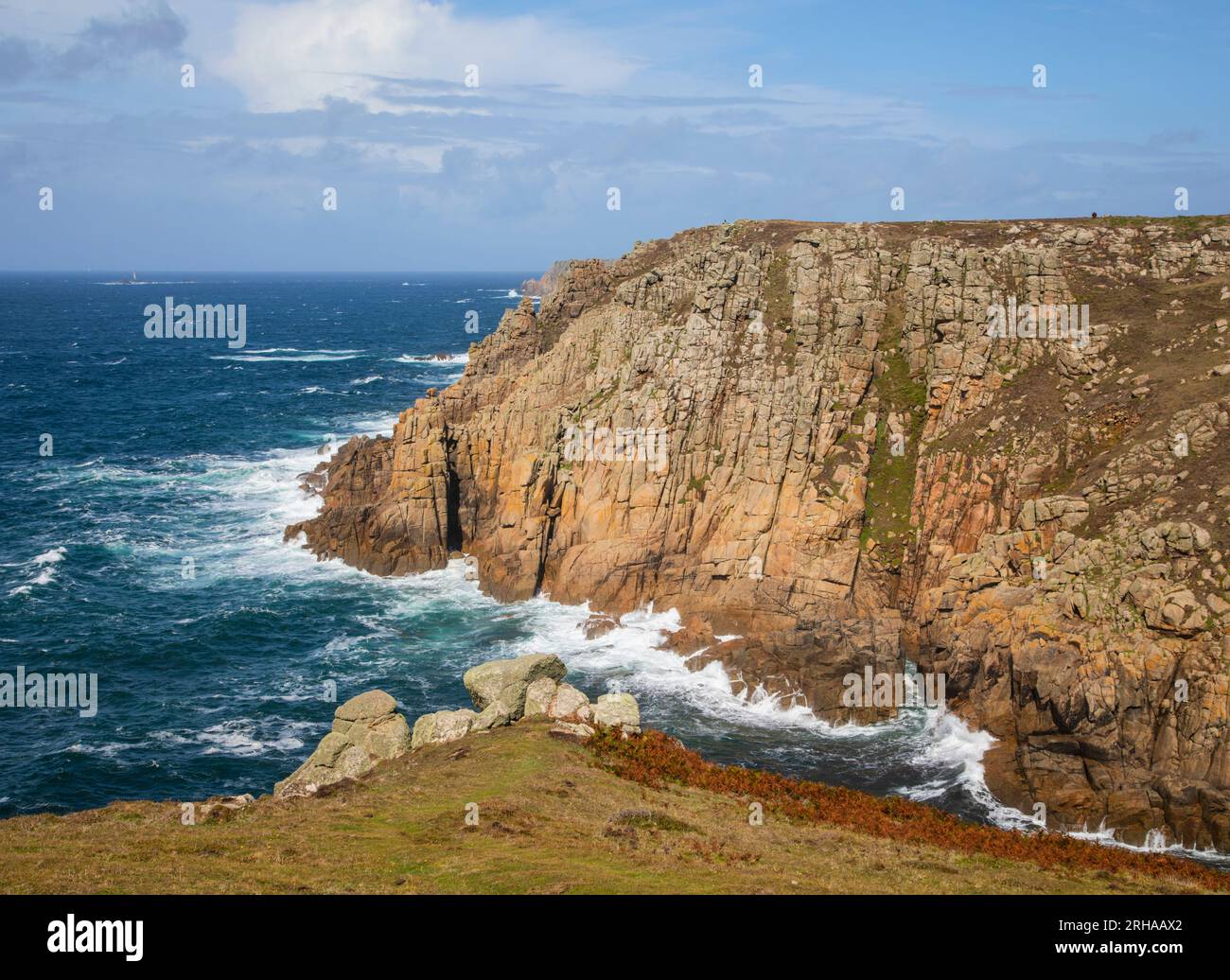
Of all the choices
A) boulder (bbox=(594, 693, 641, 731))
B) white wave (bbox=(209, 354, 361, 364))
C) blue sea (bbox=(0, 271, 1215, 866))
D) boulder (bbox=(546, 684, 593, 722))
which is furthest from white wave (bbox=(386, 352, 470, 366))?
boulder (bbox=(594, 693, 641, 731))

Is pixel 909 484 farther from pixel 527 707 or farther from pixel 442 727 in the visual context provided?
pixel 442 727

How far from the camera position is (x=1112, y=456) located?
49500 millimetres

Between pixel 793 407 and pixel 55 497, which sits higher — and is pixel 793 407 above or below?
above

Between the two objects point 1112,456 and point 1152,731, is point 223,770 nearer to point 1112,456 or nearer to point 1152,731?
point 1152,731

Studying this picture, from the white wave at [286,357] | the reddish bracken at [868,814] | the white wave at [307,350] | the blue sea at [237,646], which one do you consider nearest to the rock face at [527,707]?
the reddish bracken at [868,814]

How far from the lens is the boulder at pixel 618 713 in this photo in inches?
1574

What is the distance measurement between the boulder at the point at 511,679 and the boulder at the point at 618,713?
10.3 feet

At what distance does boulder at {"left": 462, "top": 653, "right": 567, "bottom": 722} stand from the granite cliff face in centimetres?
1338

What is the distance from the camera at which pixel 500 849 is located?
2767 cm

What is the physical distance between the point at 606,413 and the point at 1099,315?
101ft

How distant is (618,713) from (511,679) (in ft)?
16.5

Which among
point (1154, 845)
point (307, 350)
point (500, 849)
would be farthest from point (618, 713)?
point (307, 350)
